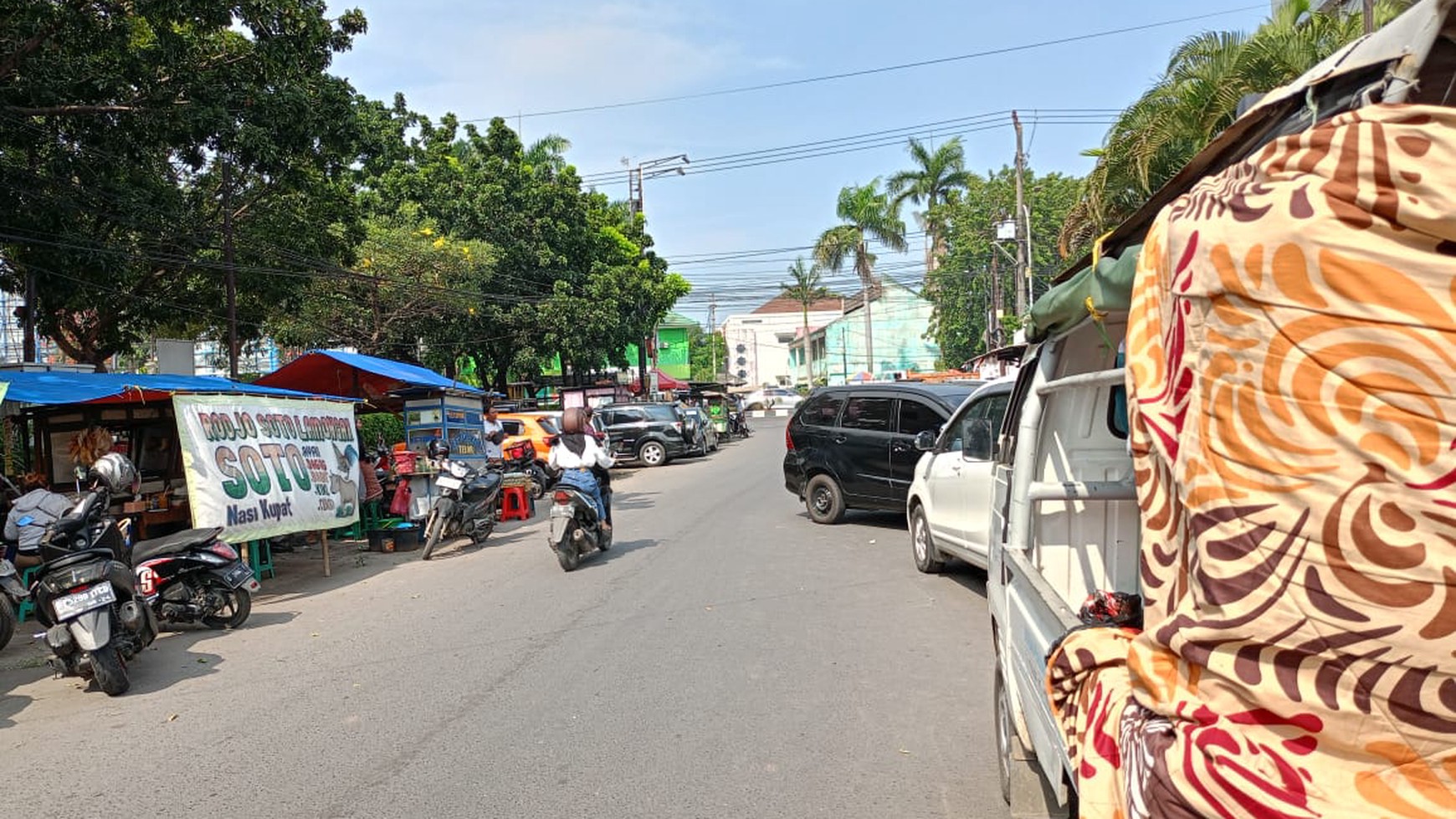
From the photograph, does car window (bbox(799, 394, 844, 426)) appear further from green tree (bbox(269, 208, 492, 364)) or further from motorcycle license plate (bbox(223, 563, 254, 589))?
green tree (bbox(269, 208, 492, 364))

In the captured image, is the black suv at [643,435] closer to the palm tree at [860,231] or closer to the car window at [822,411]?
the car window at [822,411]

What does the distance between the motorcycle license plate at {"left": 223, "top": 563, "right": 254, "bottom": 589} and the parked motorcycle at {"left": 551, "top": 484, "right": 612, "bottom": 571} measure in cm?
278

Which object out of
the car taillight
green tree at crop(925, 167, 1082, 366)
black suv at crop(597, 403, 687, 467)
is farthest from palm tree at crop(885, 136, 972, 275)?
the car taillight

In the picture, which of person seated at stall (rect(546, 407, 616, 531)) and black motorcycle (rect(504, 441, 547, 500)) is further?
black motorcycle (rect(504, 441, 547, 500))

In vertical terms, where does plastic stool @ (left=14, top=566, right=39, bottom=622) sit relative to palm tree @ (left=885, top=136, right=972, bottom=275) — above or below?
below

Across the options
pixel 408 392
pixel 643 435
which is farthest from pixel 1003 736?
pixel 643 435

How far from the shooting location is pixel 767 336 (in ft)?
328

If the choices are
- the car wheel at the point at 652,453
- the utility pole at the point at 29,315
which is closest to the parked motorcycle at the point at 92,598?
the utility pole at the point at 29,315

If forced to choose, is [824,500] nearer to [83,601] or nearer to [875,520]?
[875,520]

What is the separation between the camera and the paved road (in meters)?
4.07

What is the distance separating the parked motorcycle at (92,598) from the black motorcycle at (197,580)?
2.69 feet

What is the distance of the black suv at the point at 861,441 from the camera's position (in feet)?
35.9

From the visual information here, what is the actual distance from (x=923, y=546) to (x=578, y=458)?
370 cm

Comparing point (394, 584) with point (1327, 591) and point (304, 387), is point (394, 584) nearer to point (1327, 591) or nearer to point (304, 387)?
point (304, 387)
